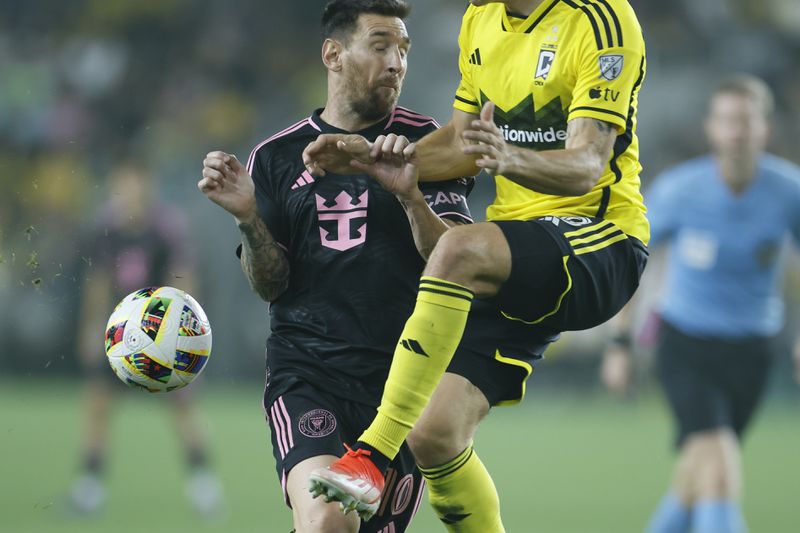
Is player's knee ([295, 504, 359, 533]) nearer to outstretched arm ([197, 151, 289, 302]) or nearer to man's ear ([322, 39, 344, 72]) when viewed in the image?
outstretched arm ([197, 151, 289, 302])

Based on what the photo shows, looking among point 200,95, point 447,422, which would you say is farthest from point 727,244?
point 200,95

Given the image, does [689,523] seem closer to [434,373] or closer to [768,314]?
[768,314]

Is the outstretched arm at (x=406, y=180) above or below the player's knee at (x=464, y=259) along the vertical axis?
above

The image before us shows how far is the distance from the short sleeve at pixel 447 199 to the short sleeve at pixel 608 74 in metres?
0.68

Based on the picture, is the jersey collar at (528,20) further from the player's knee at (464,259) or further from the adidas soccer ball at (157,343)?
the adidas soccer ball at (157,343)

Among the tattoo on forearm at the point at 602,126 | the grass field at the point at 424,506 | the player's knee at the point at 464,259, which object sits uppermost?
the tattoo on forearm at the point at 602,126

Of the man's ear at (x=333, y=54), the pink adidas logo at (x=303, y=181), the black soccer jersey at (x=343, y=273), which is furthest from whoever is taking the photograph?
the man's ear at (x=333, y=54)

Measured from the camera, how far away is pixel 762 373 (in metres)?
7.03

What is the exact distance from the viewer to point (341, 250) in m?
4.37

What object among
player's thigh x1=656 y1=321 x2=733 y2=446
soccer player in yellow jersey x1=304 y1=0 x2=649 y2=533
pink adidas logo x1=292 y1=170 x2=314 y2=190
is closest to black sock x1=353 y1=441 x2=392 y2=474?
soccer player in yellow jersey x1=304 y1=0 x2=649 y2=533

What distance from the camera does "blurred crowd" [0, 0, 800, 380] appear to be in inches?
562

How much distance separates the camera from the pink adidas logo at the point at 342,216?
14.3 ft

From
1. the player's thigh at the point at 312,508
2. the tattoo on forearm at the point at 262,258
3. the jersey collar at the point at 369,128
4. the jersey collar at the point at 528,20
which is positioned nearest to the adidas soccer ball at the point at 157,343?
the tattoo on forearm at the point at 262,258

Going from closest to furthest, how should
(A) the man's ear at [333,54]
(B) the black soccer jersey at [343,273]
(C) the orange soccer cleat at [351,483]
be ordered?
1. (C) the orange soccer cleat at [351,483]
2. (B) the black soccer jersey at [343,273]
3. (A) the man's ear at [333,54]
